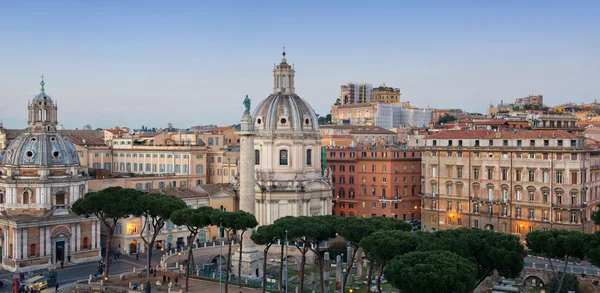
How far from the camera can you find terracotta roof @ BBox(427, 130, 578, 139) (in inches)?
2936

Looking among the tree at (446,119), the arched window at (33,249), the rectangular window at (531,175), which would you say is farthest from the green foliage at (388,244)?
the tree at (446,119)

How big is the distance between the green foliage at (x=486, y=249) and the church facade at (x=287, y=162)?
35972 millimetres

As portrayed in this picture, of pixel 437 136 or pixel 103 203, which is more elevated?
pixel 437 136

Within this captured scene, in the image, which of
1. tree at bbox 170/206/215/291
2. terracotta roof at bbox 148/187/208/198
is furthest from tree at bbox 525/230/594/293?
terracotta roof at bbox 148/187/208/198

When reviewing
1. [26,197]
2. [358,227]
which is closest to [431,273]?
[358,227]

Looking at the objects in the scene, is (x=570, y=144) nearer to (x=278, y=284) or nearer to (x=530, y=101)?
(x=278, y=284)

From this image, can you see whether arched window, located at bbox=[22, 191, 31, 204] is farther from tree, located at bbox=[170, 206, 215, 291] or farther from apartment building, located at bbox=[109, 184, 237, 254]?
tree, located at bbox=[170, 206, 215, 291]

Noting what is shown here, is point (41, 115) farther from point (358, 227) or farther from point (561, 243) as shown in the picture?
point (561, 243)

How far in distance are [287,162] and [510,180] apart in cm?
2592

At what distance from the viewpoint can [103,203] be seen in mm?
62969

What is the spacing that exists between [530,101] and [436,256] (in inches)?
4485

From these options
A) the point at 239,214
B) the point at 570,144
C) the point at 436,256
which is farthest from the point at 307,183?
the point at 436,256

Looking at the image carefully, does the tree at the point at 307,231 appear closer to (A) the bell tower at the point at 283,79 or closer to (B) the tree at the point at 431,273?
(B) the tree at the point at 431,273

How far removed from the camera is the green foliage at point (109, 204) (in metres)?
62.2
